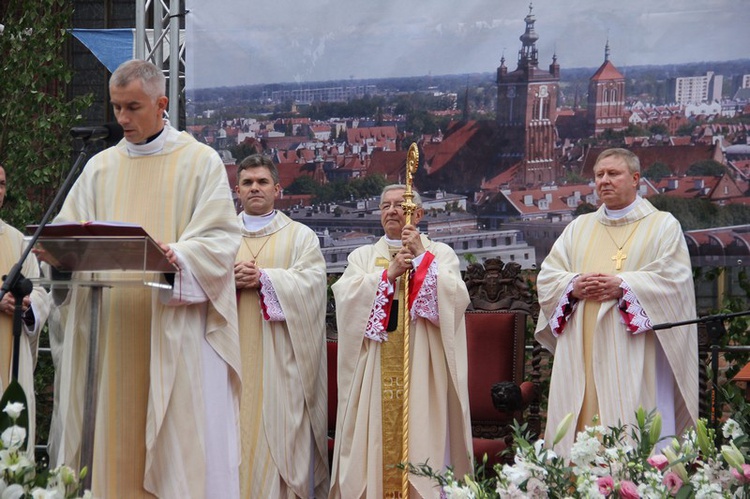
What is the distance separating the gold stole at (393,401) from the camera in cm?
690

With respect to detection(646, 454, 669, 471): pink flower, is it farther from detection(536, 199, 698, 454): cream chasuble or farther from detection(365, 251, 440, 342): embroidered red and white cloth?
detection(365, 251, 440, 342): embroidered red and white cloth

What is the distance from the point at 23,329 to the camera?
6727 millimetres

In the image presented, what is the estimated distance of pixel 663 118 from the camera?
870cm

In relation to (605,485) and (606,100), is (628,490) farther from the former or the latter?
(606,100)

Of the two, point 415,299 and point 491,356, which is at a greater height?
point 415,299

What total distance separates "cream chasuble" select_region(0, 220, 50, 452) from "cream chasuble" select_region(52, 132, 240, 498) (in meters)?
1.58

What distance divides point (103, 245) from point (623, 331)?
330cm

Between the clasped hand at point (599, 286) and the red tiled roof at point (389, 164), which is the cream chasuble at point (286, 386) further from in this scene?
the red tiled roof at point (389, 164)

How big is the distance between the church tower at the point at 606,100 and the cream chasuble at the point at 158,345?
422 centimetres

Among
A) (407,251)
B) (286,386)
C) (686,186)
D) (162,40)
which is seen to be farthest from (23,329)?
(686,186)

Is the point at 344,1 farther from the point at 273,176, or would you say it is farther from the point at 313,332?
the point at 313,332

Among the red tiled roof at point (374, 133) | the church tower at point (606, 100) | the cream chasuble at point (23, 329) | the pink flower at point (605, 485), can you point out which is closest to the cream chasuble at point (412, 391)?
the cream chasuble at point (23, 329)

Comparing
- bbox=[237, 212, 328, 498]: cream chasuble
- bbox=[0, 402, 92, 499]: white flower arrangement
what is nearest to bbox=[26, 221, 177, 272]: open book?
bbox=[0, 402, 92, 499]: white flower arrangement

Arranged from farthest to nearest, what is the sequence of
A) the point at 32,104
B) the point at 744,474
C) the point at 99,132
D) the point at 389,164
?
A: the point at 32,104
the point at 389,164
the point at 99,132
the point at 744,474
